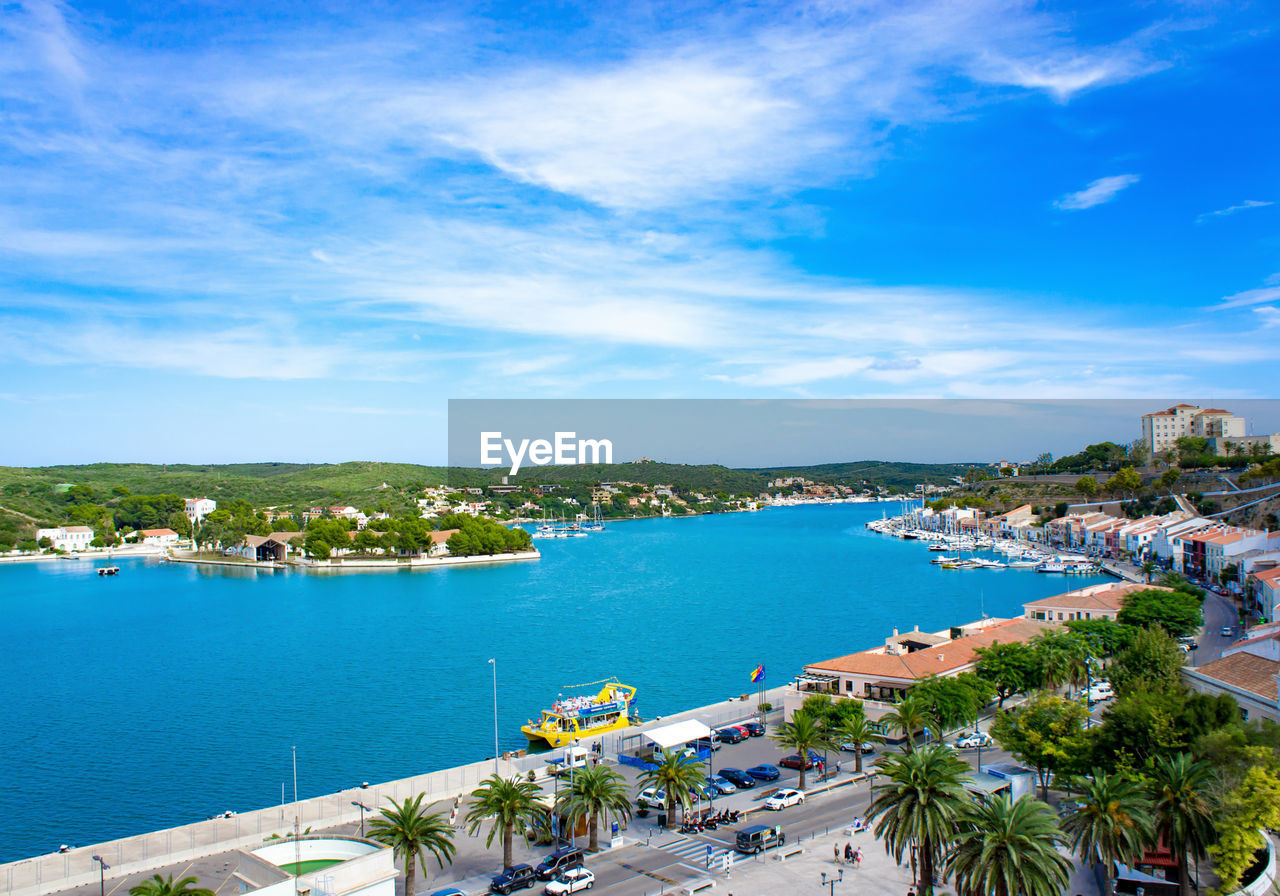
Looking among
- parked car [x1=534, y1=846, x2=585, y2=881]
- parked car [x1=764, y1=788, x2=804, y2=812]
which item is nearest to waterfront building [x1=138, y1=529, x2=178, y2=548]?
parked car [x1=764, y1=788, x2=804, y2=812]

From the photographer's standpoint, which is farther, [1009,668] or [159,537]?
[159,537]

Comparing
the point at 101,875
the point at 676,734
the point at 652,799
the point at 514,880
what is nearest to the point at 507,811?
the point at 514,880

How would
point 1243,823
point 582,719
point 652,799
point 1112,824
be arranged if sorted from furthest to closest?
point 582,719 < point 652,799 < point 1112,824 < point 1243,823

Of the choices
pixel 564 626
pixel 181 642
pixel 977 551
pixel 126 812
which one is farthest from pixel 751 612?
pixel 977 551

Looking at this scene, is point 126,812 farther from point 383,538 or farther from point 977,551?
point 977,551

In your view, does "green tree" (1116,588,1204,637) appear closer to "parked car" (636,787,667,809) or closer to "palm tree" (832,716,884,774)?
"palm tree" (832,716,884,774)

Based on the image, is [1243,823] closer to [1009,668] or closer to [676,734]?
[676,734]

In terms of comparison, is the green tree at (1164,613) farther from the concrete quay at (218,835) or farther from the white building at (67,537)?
the white building at (67,537)
